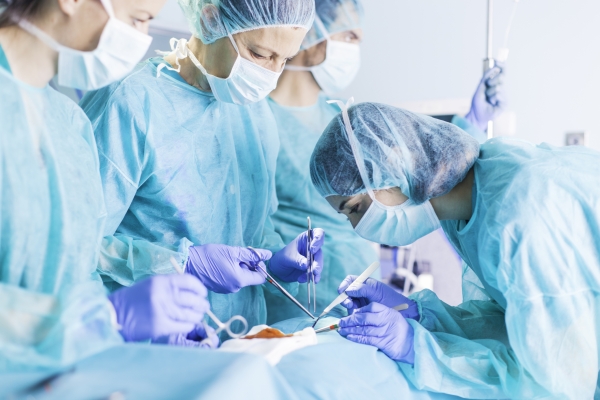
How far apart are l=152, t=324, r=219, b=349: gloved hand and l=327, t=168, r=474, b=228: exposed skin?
514 mm

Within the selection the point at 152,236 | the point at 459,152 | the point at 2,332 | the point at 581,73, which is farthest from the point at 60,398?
the point at 581,73

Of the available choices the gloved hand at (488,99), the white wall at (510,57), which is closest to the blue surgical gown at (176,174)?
the gloved hand at (488,99)

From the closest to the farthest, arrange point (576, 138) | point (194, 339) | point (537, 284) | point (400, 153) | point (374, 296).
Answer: point (537, 284)
point (194, 339)
point (400, 153)
point (374, 296)
point (576, 138)

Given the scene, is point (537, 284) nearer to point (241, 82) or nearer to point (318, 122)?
point (241, 82)

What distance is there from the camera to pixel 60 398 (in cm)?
87

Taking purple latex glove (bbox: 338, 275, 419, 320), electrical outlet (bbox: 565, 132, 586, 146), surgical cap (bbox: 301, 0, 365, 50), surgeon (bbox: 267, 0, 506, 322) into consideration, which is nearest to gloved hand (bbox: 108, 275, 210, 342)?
purple latex glove (bbox: 338, 275, 419, 320)

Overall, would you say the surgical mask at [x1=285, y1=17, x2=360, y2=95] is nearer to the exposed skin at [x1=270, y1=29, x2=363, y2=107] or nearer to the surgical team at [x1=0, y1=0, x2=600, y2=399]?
the exposed skin at [x1=270, y1=29, x2=363, y2=107]

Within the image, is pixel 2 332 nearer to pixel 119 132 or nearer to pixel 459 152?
pixel 119 132

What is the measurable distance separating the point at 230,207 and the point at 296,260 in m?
0.25

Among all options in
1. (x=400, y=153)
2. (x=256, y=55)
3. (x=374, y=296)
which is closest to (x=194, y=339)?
(x=374, y=296)

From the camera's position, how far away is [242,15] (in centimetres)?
152

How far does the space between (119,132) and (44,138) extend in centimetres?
37

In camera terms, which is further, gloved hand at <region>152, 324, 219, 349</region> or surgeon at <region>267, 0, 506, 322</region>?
surgeon at <region>267, 0, 506, 322</region>

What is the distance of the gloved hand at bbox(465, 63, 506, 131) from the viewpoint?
242cm
